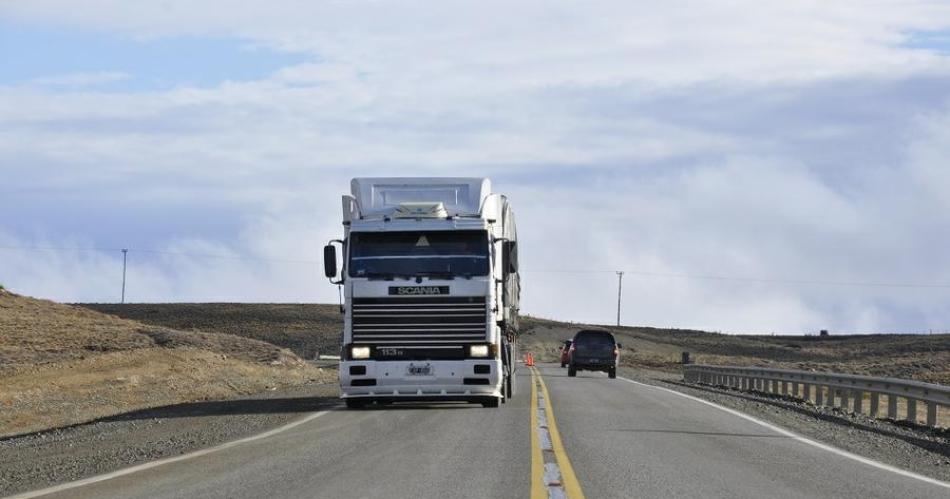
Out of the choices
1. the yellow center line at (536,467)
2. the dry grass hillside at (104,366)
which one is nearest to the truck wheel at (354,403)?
the yellow center line at (536,467)

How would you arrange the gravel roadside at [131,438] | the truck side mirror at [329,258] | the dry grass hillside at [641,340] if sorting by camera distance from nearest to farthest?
the gravel roadside at [131,438]
the truck side mirror at [329,258]
the dry grass hillside at [641,340]

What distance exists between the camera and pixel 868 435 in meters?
20.6

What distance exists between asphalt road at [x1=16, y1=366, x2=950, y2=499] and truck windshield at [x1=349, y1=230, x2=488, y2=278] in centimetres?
254

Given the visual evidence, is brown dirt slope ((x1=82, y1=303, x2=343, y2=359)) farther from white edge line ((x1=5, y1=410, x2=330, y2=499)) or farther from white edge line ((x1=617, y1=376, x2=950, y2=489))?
white edge line ((x1=5, y1=410, x2=330, y2=499))

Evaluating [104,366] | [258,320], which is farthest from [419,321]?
[258,320]

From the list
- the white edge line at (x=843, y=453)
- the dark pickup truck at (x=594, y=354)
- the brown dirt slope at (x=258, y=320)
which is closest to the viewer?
the white edge line at (x=843, y=453)

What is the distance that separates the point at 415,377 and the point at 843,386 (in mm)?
11002

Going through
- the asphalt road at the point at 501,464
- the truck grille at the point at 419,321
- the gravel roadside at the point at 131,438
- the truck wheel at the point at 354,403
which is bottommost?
the gravel roadside at the point at 131,438

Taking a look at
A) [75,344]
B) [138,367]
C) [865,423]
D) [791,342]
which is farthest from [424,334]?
[791,342]

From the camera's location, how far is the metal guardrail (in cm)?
2220

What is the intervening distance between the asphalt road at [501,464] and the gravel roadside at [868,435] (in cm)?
73

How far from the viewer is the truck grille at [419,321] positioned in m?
22.1

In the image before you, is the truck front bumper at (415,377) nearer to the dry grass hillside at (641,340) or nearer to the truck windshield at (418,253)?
the truck windshield at (418,253)

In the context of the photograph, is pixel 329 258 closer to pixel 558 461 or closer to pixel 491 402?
pixel 491 402
